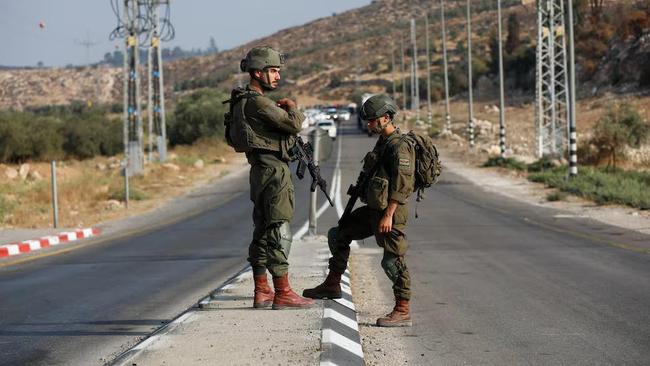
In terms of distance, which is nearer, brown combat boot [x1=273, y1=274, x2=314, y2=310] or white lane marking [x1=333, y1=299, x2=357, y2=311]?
brown combat boot [x1=273, y1=274, x2=314, y2=310]

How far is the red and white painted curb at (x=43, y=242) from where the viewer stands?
58.7 feet

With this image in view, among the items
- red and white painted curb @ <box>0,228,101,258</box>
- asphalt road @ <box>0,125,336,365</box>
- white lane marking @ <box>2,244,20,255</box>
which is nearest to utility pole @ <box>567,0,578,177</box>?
asphalt road @ <box>0,125,336,365</box>

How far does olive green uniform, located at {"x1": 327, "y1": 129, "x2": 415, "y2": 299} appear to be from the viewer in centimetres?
777

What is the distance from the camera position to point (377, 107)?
7.96 metres

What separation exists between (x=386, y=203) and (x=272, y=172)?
0.96 metres

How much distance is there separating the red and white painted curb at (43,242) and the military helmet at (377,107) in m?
11.5

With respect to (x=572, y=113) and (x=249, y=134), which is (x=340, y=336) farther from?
(x=572, y=113)

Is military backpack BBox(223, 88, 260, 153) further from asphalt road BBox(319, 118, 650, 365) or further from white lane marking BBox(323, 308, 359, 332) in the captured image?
asphalt road BBox(319, 118, 650, 365)

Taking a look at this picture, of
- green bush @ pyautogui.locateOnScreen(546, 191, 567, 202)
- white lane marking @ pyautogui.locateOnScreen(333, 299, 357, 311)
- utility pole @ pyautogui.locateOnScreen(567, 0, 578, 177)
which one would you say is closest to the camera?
white lane marking @ pyautogui.locateOnScreen(333, 299, 357, 311)

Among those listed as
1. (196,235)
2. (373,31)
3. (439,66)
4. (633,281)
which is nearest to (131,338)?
(633,281)

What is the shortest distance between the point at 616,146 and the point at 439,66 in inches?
3931

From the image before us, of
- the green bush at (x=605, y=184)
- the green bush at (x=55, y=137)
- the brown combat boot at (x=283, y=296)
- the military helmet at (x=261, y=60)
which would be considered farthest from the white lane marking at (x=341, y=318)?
the green bush at (x=55, y=137)

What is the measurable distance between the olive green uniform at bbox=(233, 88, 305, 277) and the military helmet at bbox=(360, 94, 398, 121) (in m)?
0.52

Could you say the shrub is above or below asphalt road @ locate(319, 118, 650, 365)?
above
